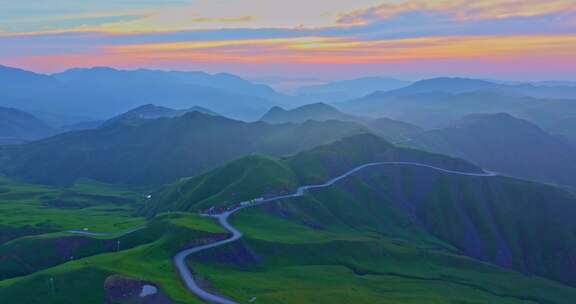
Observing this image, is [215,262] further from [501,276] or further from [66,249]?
[501,276]

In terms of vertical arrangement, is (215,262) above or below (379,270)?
above

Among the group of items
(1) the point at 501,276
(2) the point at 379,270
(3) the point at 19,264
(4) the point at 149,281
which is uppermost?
(4) the point at 149,281

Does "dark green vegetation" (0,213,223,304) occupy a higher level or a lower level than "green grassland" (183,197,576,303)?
higher

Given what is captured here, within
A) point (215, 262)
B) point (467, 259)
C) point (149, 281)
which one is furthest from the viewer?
point (467, 259)

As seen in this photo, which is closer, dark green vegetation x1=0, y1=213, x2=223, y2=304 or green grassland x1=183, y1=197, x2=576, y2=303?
dark green vegetation x1=0, y1=213, x2=223, y2=304

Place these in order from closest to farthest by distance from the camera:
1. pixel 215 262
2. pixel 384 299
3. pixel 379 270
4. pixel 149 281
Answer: pixel 149 281 → pixel 384 299 → pixel 215 262 → pixel 379 270

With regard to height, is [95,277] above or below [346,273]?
above

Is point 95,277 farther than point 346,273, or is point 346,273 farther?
point 346,273

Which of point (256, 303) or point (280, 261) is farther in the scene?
point (280, 261)

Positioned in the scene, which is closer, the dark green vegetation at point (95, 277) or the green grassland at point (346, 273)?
the dark green vegetation at point (95, 277)

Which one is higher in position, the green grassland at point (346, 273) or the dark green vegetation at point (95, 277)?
the dark green vegetation at point (95, 277)

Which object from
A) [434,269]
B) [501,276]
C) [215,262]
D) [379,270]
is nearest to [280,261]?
[215,262]
